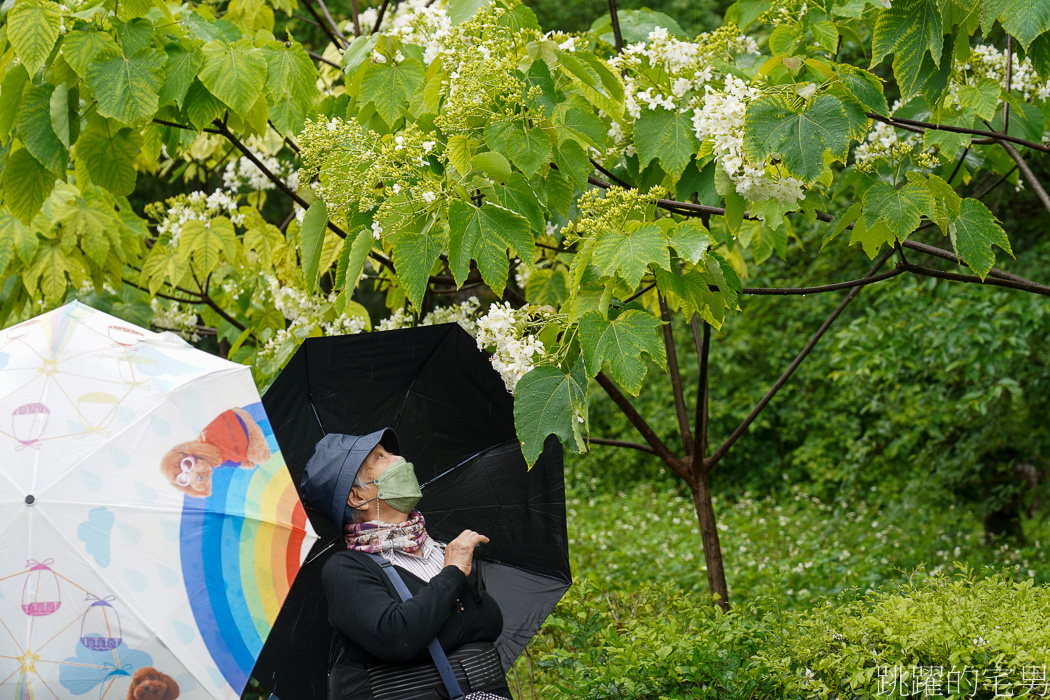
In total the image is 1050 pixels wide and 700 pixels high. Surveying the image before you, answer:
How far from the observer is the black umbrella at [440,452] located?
218cm

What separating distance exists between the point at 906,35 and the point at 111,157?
6.90 ft

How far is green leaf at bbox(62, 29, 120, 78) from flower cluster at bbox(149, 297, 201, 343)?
165cm

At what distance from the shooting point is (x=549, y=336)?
2215 millimetres

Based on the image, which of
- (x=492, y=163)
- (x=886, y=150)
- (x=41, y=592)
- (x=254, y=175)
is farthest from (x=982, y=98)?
(x=254, y=175)

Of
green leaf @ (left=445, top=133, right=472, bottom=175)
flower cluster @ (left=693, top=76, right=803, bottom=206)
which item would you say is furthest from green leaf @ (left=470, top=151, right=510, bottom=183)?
flower cluster @ (left=693, top=76, right=803, bottom=206)

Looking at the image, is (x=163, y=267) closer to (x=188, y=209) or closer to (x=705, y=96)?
(x=188, y=209)

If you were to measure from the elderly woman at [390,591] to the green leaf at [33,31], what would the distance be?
1.15 meters

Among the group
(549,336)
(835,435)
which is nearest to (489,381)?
(549,336)

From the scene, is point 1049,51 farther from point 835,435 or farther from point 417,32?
point 835,435

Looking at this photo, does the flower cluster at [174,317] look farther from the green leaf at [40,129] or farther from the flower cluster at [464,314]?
the green leaf at [40,129]

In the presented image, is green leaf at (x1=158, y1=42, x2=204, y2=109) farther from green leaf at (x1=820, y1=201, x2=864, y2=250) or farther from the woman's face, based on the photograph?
green leaf at (x1=820, y1=201, x2=864, y2=250)

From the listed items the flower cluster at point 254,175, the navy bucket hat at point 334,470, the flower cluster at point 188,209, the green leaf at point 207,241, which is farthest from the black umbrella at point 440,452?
the flower cluster at point 254,175

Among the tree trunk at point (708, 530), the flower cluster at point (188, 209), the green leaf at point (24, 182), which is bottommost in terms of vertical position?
the tree trunk at point (708, 530)

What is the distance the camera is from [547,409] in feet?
6.71
